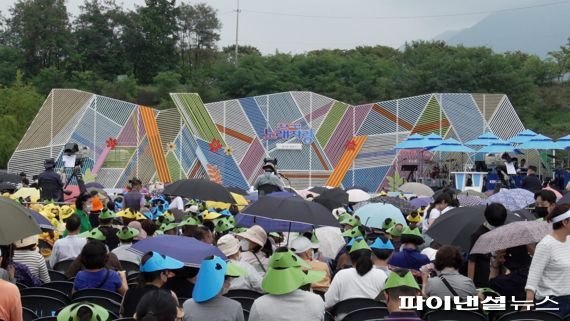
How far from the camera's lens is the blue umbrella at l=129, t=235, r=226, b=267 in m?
7.66

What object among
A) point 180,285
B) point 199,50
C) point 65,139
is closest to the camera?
point 180,285

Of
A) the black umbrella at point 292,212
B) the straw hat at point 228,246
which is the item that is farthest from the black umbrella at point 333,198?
the straw hat at point 228,246

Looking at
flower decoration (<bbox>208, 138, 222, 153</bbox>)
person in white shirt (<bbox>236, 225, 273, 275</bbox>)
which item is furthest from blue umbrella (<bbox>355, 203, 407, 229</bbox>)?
flower decoration (<bbox>208, 138, 222, 153</bbox>)

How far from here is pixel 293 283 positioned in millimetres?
5902

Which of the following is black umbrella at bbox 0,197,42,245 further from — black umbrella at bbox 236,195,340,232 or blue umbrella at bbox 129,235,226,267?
black umbrella at bbox 236,195,340,232

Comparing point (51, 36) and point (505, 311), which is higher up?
point (51, 36)

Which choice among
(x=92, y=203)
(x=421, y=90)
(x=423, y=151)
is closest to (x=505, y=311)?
(x=92, y=203)

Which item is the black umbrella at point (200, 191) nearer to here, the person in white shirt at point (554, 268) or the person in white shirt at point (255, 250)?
the person in white shirt at point (255, 250)

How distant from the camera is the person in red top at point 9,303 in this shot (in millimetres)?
5867

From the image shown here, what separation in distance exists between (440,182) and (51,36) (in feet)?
121

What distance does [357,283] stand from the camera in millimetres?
7461

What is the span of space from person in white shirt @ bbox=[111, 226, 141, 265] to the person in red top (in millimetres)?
3262

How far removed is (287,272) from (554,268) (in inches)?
83.4

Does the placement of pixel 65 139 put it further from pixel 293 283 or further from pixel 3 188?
pixel 293 283
